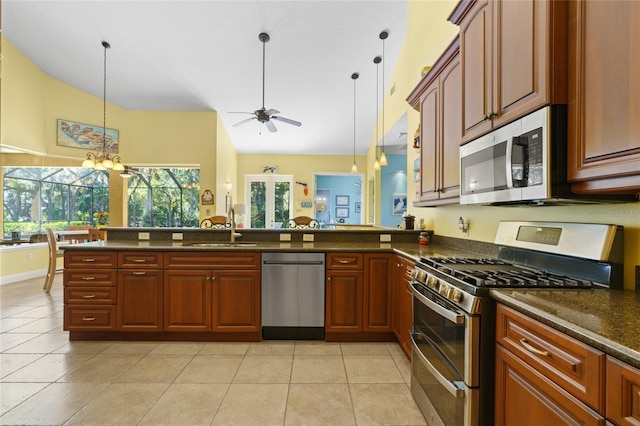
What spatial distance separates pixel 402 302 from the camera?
98.0 inches

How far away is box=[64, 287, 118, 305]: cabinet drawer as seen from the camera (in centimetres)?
271

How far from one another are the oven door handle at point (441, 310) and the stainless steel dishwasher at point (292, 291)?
1134 mm

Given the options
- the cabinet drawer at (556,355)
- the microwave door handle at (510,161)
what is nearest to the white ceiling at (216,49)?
the microwave door handle at (510,161)

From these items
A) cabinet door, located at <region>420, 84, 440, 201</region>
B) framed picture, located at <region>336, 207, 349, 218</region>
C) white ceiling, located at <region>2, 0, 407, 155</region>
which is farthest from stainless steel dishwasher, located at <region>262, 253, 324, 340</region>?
framed picture, located at <region>336, 207, 349, 218</region>

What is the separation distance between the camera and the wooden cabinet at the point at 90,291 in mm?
2709

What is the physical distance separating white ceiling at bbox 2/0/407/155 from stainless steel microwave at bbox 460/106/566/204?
3299mm

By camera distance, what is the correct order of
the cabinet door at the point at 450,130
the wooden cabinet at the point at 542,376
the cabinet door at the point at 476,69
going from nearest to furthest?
the wooden cabinet at the point at 542,376 → the cabinet door at the point at 476,69 → the cabinet door at the point at 450,130

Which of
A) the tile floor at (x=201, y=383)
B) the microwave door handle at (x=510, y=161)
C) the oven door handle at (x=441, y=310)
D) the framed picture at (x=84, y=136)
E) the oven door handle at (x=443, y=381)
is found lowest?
the tile floor at (x=201, y=383)

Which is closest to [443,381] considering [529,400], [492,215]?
[529,400]

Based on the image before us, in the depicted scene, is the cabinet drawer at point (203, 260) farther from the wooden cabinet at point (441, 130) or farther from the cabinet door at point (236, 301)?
the wooden cabinet at point (441, 130)

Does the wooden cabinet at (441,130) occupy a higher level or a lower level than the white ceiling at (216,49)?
lower

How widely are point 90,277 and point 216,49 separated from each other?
3793 millimetres

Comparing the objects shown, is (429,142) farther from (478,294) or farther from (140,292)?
(140,292)

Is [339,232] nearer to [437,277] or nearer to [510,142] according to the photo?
[437,277]
